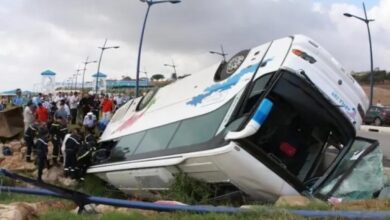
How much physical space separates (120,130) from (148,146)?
6.76ft

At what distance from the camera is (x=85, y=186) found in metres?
10.8

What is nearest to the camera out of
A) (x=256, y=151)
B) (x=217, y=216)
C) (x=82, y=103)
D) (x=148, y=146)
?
(x=217, y=216)

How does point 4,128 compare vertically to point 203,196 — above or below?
below

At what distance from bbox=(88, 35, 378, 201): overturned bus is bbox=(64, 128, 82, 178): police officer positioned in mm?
2725

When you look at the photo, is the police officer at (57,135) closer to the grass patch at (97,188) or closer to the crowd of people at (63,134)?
the crowd of people at (63,134)

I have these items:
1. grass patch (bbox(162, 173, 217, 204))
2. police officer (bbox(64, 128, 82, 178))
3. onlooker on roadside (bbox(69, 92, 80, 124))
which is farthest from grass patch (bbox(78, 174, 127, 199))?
onlooker on roadside (bbox(69, 92, 80, 124))

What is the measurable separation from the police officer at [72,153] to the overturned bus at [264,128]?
107 inches

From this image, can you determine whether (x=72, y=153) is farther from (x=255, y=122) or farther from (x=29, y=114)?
(x=29, y=114)

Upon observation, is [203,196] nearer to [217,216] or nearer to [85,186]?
[217,216]

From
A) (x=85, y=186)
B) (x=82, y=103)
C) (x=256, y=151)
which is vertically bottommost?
(x=82, y=103)

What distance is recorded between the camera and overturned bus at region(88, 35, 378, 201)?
22.0 ft

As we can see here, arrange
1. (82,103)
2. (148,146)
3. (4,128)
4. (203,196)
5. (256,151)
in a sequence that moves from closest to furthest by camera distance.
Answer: (256,151) < (203,196) < (148,146) < (4,128) < (82,103)

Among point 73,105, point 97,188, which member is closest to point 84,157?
point 97,188

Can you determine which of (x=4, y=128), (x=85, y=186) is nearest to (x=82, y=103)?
(x=4, y=128)
